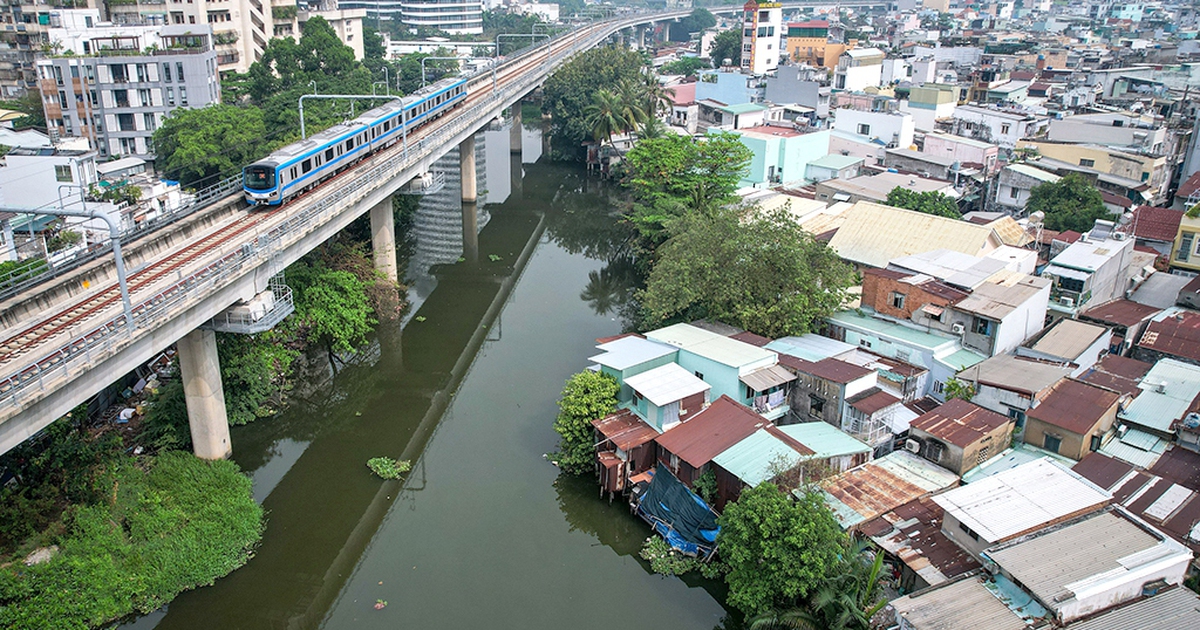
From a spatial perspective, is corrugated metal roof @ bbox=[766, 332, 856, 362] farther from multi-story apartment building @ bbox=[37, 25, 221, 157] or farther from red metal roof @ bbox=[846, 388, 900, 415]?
multi-story apartment building @ bbox=[37, 25, 221, 157]

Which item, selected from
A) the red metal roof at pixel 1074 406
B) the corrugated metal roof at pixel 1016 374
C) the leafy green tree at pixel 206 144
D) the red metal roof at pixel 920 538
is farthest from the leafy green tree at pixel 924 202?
the leafy green tree at pixel 206 144

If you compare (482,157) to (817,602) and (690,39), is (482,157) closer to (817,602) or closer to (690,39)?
(817,602)

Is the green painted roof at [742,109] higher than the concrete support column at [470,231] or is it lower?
higher

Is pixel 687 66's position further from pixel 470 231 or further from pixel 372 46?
pixel 470 231

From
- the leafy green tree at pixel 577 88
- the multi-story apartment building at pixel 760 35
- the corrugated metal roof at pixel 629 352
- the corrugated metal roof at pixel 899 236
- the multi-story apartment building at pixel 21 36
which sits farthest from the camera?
the multi-story apartment building at pixel 760 35

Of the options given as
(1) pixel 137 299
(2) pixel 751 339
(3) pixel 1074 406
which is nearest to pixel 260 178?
(1) pixel 137 299

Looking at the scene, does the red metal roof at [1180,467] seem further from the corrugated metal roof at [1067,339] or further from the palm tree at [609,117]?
the palm tree at [609,117]

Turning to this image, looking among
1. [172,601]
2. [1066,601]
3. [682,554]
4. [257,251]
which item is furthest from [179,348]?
[1066,601]
